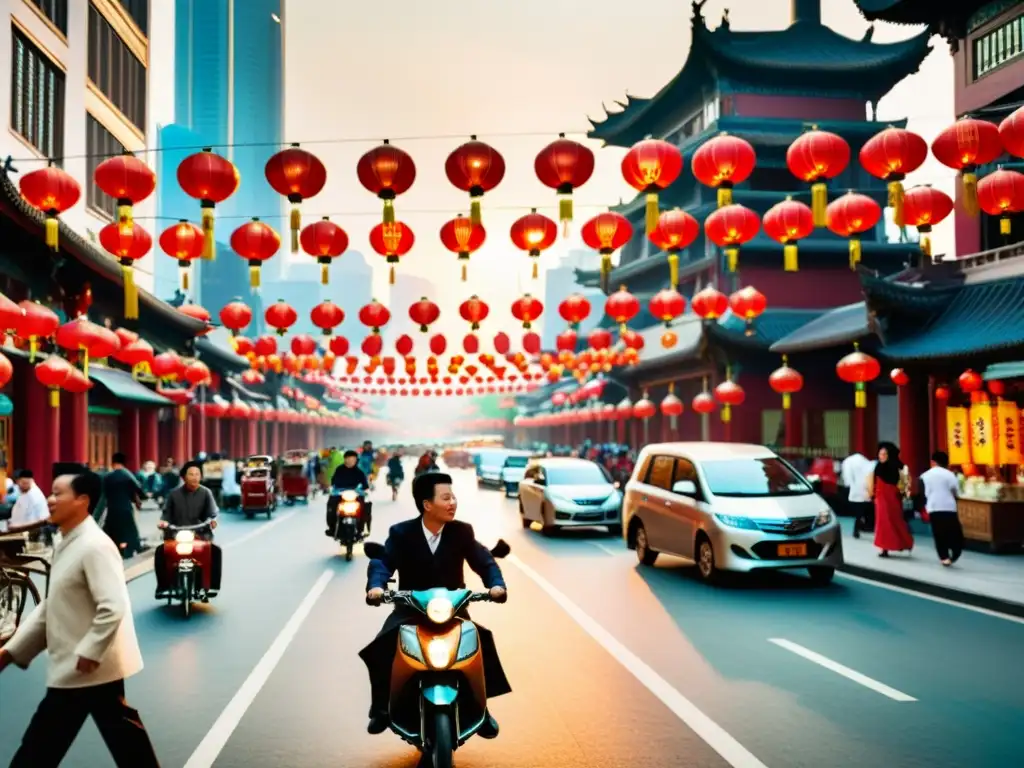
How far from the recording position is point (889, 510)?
15.6m

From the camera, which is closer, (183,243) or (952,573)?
(952,573)

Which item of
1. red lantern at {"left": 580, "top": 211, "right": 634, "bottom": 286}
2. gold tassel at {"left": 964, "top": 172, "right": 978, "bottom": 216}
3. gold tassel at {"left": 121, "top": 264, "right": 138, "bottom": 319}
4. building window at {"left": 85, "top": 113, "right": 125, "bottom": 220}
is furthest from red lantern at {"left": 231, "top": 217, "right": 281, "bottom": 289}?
building window at {"left": 85, "top": 113, "right": 125, "bottom": 220}

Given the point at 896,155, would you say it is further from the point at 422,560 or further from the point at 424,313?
the point at 424,313

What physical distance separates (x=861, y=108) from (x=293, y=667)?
131 feet

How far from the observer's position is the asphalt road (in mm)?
5914

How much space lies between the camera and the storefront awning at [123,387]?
29.0 m

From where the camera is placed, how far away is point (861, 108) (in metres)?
42.4

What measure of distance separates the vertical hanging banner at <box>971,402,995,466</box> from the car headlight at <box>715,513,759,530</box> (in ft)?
31.6

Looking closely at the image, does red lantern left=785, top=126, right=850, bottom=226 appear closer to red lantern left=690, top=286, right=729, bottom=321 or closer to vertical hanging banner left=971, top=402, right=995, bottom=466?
vertical hanging banner left=971, top=402, right=995, bottom=466

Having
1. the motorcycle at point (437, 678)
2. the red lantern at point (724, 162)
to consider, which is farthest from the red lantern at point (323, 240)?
the motorcycle at point (437, 678)

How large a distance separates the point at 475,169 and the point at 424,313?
10476 millimetres

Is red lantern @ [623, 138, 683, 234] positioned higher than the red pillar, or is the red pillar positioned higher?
red lantern @ [623, 138, 683, 234]

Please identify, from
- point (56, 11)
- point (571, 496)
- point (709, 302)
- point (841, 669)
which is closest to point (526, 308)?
point (709, 302)

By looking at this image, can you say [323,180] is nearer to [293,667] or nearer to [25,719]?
[293,667]
